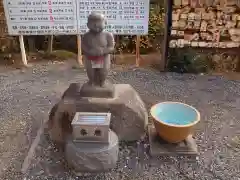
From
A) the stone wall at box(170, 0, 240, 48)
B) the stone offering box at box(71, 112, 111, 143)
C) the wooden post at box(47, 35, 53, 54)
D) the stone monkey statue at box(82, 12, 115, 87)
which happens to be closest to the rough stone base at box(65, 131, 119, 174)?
the stone offering box at box(71, 112, 111, 143)

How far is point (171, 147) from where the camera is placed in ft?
12.7

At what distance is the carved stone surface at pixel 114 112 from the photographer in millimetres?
3848

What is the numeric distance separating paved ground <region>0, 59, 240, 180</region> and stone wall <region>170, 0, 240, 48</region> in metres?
0.67

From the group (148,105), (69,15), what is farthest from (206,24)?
(69,15)

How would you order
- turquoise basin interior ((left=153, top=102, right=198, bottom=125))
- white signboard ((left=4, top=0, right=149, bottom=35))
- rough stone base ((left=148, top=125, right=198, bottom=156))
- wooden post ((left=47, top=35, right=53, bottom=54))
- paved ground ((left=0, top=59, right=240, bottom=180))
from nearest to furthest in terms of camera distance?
paved ground ((left=0, top=59, right=240, bottom=180)) → rough stone base ((left=148, top=125, right=198, bottom=156)) → turquoise basin interior ((left=153, top=102, right=198, bottom=125)) → white signboard ((left=4, top=0, right=149, bottom=35)) → wooden post ((left=47, top=35, right=53, bottom=54))

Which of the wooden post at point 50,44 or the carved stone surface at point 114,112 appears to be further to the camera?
the wooden post at point 50,44

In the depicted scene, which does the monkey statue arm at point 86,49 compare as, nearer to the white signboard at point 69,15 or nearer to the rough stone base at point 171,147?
the rough stone base at point 171,147

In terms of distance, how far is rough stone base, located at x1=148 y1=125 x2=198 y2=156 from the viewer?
12.5 ft

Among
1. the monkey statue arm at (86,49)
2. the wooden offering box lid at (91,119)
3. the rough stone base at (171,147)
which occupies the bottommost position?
the rough stone base at (171,147)

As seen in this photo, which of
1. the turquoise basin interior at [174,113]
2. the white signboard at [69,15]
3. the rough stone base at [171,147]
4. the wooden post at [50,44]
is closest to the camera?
the rough stone base at [171,147]

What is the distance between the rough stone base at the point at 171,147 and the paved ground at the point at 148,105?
80 millimetres

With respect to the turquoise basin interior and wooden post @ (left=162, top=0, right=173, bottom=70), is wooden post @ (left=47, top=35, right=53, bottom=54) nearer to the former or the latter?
wooden post @ (left=162, top=0, right=173, bottom=70)

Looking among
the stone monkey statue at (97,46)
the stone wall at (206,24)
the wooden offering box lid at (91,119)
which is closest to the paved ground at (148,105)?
the wooden offering box lid at (91,119)

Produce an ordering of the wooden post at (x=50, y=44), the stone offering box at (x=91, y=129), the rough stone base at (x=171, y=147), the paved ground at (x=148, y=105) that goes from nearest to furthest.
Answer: the stone offering box at (x=91, y=129) < the paved ground at (x=148, y=105) < the rough stone base at (x=171, y=147) < the wooden post at (x=50, y=44)
